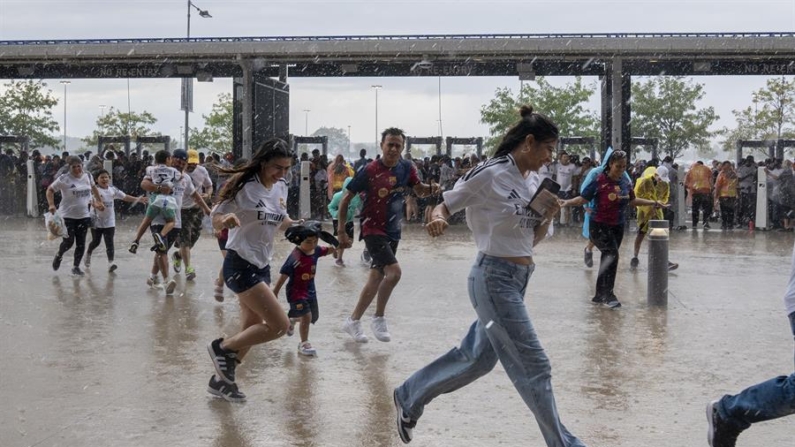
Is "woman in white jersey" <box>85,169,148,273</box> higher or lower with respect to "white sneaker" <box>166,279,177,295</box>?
higher

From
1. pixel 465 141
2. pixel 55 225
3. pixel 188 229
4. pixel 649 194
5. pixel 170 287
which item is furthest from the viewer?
pixel 465 141

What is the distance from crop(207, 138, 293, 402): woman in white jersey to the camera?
21.4 ft

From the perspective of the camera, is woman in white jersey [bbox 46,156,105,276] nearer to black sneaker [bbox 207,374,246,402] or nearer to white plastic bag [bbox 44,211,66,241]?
white plastic bag [bbox 44,211,66,241]

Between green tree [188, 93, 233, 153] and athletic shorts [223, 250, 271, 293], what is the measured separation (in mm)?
55733

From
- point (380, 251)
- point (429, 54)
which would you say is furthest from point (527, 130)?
point (429, 54)

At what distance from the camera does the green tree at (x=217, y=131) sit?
61.8 meters

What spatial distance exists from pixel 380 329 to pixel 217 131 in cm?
5775

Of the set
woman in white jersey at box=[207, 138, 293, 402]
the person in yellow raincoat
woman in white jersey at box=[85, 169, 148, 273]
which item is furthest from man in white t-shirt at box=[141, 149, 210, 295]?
the person in yellow raincoat

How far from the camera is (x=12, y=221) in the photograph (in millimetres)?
24078

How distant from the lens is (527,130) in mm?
5180

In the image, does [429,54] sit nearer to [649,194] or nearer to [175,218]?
[649,194]

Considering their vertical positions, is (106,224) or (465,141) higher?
(465,141)

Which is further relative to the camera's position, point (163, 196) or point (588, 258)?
point (588, 258)

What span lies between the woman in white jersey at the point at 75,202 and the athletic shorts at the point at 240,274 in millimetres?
7243
